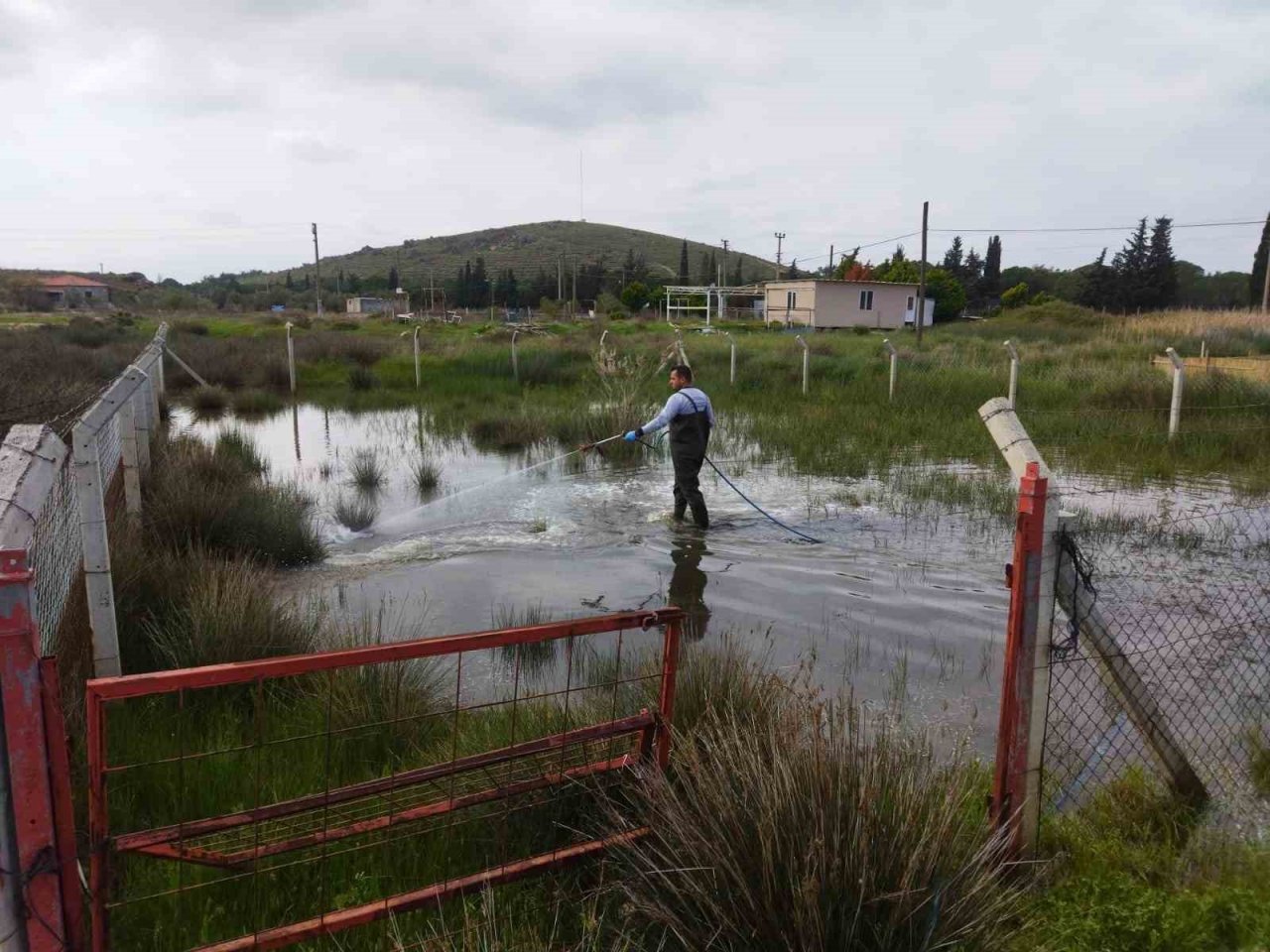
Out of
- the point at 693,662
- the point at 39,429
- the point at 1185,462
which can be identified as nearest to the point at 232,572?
the point at 693,662

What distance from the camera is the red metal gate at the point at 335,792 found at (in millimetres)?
2764

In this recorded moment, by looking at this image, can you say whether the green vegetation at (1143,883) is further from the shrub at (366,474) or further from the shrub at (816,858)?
the shrub at (366,474)

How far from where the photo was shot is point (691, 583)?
9.39m

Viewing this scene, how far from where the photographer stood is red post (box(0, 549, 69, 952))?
7.04ft

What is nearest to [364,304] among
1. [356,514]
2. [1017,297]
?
[1017,297]

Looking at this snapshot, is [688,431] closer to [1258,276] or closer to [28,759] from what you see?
[28,759]

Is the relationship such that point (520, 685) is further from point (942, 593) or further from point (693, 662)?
point (942, 593)

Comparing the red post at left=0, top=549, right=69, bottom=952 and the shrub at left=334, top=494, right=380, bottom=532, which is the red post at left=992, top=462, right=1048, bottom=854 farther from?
the shrub at left=334, top=494, right=380, bottom=532

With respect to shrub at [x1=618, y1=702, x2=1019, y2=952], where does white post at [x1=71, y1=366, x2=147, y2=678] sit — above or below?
above

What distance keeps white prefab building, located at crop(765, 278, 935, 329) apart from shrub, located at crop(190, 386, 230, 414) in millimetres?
40803

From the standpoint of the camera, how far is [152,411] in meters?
13.1

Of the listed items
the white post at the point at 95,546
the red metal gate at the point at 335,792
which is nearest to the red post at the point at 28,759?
the red metal gate at the point at 335,792

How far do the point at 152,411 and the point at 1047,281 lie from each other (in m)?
97.3

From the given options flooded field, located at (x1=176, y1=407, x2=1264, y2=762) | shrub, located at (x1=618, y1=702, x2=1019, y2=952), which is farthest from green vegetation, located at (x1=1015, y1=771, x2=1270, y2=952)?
flooded field, located at (x1=176, y1=407, x2=1264, y2=762)
